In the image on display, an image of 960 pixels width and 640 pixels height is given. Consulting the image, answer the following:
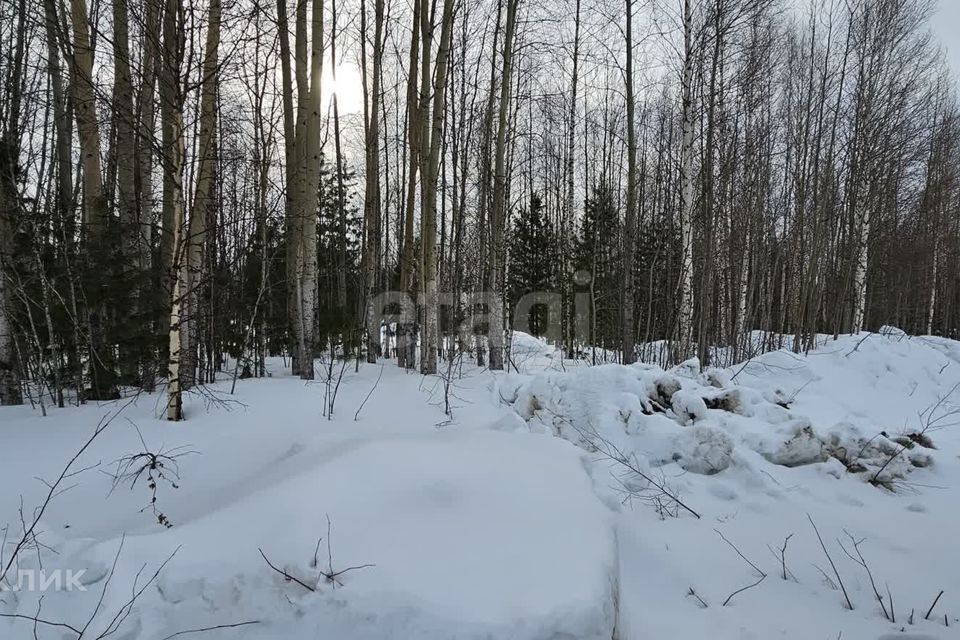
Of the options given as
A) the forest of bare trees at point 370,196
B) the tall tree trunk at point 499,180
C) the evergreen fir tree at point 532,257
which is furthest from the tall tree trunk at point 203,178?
the evergreen fir tree at point 532,257

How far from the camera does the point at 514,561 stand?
190 centimetres

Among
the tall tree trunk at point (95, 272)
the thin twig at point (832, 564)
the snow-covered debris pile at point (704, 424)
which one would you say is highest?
the tall tree trunk at point (95, 272)

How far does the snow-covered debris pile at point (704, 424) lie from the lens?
3.82 m

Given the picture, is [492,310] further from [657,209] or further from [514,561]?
[657,209]

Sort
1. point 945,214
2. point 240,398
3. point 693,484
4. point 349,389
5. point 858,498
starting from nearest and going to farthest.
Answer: point 858,498, point 693,484, point 240,398, point 349,389, point 945,214

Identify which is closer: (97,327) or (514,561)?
(514,561)

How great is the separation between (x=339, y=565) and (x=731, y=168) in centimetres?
1159

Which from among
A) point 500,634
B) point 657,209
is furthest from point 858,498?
point 657,209

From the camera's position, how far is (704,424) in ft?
13.7

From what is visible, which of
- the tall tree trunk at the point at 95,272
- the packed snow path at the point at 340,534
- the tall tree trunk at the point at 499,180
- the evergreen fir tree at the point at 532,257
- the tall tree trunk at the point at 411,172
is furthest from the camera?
the evergreen fir tree at the point at 532,257

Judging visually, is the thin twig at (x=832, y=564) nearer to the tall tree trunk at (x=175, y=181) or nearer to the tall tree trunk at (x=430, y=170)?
the tall tree trunk at (x=175, y=181)

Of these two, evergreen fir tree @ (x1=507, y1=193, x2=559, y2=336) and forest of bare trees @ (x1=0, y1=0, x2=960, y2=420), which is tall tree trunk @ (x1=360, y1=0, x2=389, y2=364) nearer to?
forest of bare trees @ (x1=0, y1=0, x2=960, y2=420)

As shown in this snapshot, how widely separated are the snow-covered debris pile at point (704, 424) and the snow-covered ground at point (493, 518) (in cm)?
2

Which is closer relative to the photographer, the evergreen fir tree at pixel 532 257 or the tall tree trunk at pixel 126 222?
the tall tree trunk at pixel 126 222
